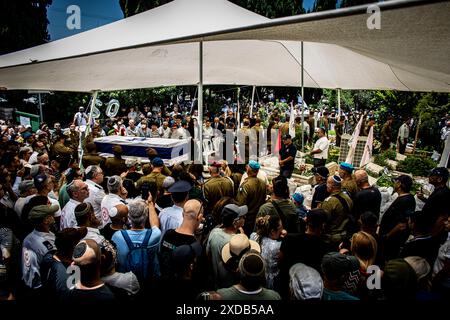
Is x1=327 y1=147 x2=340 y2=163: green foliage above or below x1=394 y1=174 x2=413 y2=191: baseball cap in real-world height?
below

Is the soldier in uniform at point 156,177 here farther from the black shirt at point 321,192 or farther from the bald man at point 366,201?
the bald man at point 366,201

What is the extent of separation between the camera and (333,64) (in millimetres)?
8719

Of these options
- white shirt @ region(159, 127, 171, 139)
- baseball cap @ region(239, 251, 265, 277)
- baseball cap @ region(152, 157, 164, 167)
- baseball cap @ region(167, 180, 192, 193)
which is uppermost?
white shirt @ region(159, 127, 171, 139)

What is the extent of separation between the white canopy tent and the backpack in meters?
2.42

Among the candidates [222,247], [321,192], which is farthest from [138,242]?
[321,192]

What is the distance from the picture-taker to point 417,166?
881cm

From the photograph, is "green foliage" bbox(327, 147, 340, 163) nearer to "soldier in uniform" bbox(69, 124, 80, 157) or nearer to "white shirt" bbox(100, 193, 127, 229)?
"soldier in uniform" bbox(69, 124, 80, 157)

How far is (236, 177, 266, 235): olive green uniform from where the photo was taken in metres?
3.90

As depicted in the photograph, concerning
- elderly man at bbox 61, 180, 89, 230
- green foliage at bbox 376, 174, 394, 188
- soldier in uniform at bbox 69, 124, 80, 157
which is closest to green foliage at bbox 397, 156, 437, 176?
green foliage at bbox 376, 174, 394, 188

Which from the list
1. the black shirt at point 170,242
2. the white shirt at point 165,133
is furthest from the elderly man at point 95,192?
the white shirt at point 165,133

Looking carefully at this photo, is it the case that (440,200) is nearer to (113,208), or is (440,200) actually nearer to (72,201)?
(113,208)

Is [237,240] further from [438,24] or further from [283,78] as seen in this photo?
[283,78]

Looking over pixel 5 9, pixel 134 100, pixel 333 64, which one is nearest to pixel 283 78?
pixel 333 64
